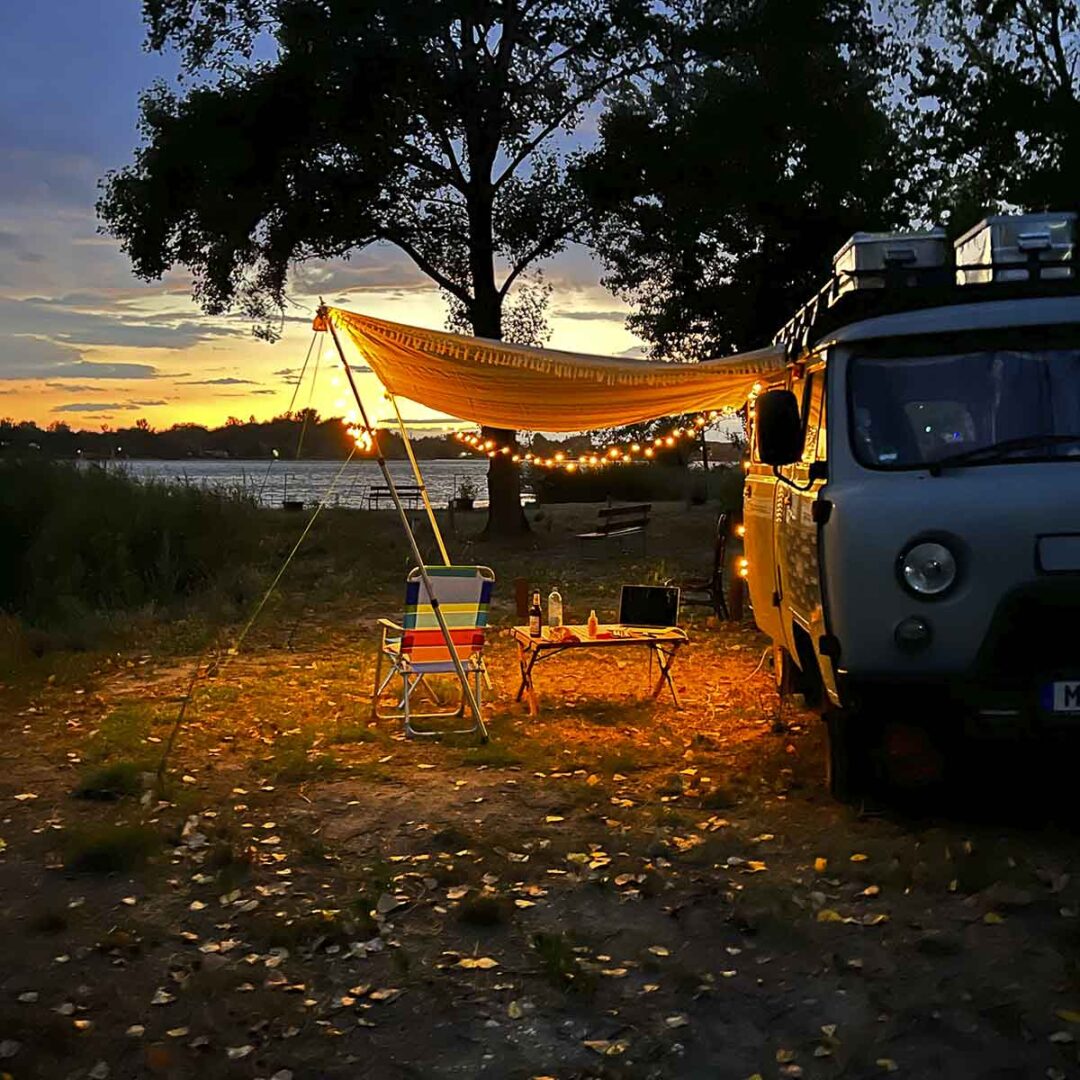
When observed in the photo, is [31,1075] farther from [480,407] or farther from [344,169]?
[344,169]

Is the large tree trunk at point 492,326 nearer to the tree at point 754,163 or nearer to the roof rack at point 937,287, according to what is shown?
the tree at point 754,163

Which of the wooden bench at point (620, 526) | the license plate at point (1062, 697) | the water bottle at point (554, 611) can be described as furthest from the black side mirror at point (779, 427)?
the wooden bench at point (620, 526)

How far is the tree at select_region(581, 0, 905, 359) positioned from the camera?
20188 mm

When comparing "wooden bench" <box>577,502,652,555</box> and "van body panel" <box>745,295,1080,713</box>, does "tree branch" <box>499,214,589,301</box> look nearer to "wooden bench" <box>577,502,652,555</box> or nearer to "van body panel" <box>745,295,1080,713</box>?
"wooden bench" <box>577,502,652,555</box>

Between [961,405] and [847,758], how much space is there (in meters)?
1.87

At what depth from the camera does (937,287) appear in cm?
574

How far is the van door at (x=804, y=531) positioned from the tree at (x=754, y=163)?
1424cm

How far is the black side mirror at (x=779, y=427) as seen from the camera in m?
5.85

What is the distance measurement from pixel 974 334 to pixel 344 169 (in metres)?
17.6

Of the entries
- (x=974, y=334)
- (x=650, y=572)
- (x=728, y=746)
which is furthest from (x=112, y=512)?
(x=974, y=334)

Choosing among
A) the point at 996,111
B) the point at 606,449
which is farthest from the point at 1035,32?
the point at 606,449

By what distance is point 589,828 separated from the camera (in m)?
6.05

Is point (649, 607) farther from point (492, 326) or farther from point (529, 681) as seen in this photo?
point (492, 326)

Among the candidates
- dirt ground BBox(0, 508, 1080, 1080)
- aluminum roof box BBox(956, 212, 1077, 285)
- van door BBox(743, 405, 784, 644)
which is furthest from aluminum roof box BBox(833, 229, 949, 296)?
dirt ground BBox(0, 508, 1080, 1080)
